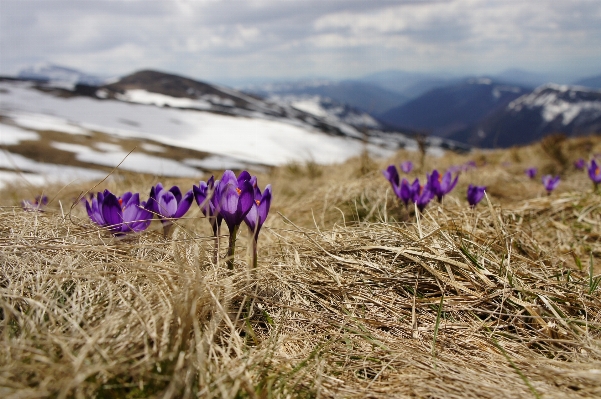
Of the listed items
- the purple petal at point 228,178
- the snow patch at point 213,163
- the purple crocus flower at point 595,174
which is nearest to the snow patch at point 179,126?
the snow patch at point 213,163

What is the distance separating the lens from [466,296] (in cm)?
175

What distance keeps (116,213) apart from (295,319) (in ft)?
3.31

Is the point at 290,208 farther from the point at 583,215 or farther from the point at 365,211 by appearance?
the point at 583,215

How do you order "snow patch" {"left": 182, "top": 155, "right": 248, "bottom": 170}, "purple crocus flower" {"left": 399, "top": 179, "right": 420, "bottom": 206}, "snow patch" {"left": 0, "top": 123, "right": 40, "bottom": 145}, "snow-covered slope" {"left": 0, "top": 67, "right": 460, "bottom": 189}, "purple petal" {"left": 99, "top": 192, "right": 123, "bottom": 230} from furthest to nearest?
1. "snow patch" {"left": 0, "top": 123, "right": 40, "bottom": 145}
2. "snow patch" {"left": 182, "top": 155, "right": 248, "bottom": 170}
3. "snow-covered slope" {"left": 0, "top": 67, "right": 460, "bottom": 189}
4. "purple crocus flower" {"left": 399, "top": 179, "right": 420, "bottom": 206}
5. "purple petal" {"left": 99, "top": 192, "right": 123, "bottom": 230}

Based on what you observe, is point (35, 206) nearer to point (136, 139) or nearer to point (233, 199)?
point (233, 199)

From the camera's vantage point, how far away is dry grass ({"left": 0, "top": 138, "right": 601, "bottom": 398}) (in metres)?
1.12

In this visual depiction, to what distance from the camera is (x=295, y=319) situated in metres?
1.62

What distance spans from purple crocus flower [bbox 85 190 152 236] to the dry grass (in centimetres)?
9

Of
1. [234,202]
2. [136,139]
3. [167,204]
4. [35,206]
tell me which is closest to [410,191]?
[234,202]

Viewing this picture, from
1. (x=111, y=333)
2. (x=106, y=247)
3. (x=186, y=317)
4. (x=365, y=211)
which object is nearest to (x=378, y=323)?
(x=186, y=317)

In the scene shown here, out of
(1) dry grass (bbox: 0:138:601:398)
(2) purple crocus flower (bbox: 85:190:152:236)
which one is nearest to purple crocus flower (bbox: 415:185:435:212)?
(1) dry grass (bbox: 0:138:601:398)

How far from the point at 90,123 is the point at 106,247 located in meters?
31.1

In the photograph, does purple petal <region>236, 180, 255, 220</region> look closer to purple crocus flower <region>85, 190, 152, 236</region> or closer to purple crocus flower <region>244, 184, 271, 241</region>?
purple crocus flower <region>244, 184, 271, 241</region>

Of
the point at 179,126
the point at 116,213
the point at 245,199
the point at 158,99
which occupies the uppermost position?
the point at 158,99
